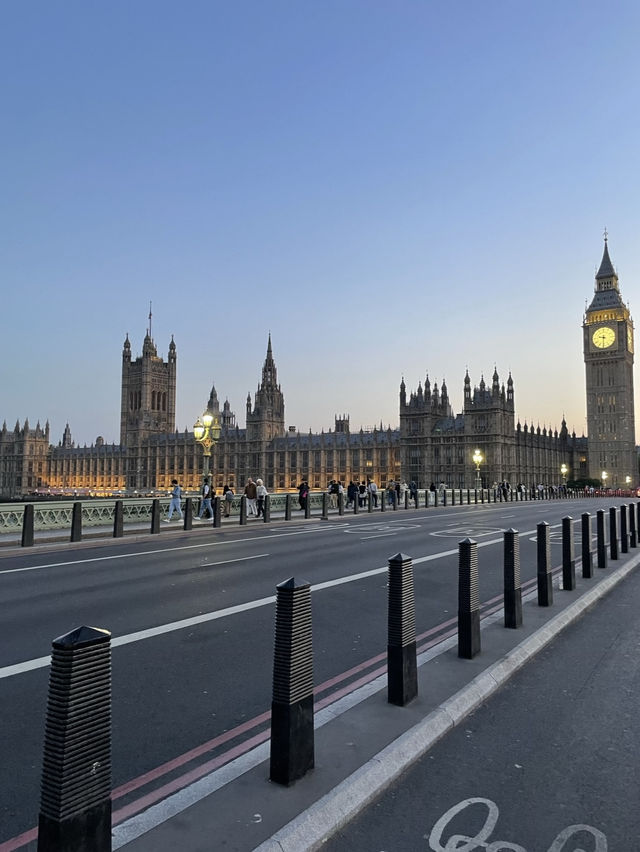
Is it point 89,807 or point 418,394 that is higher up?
point 418,394

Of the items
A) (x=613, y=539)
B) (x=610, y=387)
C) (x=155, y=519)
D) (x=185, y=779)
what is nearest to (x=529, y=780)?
(x=185, y=779)

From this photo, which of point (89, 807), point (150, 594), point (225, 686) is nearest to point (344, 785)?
point (89, 807)

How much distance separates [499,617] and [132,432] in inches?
5987

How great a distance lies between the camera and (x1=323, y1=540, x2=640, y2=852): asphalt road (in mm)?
3209

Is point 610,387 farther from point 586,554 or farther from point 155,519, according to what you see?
point 586,554

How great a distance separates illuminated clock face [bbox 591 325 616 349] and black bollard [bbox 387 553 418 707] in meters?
144

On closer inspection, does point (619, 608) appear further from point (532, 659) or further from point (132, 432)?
point (132, 432)

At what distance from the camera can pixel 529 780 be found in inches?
151

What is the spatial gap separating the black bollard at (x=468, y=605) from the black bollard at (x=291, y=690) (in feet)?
8.71

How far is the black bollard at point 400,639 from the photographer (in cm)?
468

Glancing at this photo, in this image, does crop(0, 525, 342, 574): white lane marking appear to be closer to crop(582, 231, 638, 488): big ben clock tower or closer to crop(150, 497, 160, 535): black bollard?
crop(150, 497, 160, 535): black bollard

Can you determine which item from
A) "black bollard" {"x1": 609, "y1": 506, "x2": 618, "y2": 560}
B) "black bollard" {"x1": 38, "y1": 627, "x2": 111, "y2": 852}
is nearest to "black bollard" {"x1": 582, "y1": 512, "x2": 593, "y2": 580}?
"black bollard" {"x1": 609, "y1": 506, "x2": 618, "y2": 560}

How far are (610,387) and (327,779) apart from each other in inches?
5612

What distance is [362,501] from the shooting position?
4041cm
